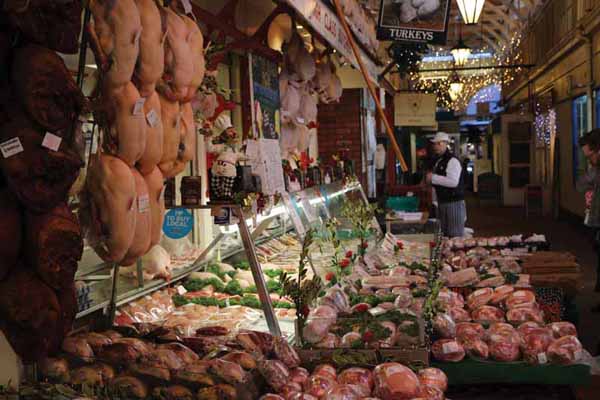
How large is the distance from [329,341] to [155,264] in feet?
3.78

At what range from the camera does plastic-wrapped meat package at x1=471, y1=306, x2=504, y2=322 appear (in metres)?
4.94

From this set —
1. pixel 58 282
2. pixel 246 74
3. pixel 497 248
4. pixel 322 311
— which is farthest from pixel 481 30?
pixel 58 282

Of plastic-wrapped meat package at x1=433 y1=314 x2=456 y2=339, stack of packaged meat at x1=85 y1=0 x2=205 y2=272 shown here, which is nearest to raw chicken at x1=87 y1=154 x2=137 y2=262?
stack of packaged meat at x1=85 y1=0 x2=205 y2=272

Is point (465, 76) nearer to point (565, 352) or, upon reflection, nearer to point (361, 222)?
point (361, 222)

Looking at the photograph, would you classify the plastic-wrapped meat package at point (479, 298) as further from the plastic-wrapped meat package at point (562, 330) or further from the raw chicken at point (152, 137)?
the raw chicken at point (152, 137)

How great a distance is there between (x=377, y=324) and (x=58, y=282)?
82.6 inches

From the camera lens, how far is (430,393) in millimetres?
3100

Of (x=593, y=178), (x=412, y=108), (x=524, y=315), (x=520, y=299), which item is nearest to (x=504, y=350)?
(x=524, y=315)

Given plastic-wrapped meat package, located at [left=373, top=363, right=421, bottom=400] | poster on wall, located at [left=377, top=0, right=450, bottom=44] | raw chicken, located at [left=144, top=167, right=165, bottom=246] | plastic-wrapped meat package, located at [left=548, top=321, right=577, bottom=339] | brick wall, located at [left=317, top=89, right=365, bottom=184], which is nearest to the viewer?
raw chicken, located at [left=144, top=167, right=165, bottom=246]

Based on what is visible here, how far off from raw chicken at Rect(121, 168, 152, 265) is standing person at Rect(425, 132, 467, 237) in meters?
8.01

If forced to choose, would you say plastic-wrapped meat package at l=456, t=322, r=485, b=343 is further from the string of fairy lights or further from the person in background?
the string of fairy lights

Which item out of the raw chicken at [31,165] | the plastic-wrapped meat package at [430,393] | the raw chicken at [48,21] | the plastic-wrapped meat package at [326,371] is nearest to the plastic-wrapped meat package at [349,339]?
the plastic-wrapped meat package at [326,371]

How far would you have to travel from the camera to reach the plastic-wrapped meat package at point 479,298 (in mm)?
5250

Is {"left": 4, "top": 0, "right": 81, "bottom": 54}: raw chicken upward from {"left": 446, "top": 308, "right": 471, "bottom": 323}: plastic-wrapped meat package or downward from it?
upward
